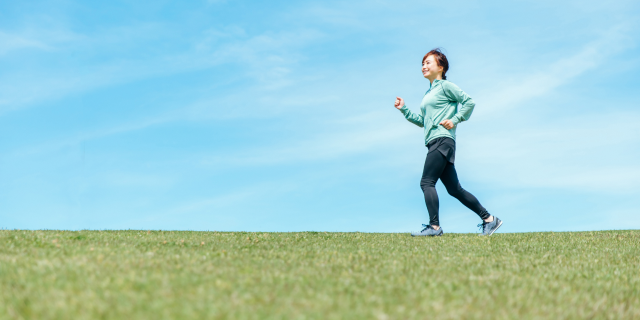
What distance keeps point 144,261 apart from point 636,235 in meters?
11.2

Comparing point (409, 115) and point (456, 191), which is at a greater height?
point (409, 115)

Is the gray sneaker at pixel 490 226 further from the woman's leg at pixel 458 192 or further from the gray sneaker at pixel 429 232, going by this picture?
the gray sneaker at pixel 429 232

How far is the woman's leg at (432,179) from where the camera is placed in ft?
35.6

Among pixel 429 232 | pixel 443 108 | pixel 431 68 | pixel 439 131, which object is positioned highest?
pixel 431 68

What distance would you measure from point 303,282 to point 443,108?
23.3 ft

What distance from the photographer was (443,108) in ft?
36.3

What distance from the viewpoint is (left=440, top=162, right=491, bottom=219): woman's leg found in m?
11.1

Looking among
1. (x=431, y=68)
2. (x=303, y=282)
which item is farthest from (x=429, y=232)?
(x=303, y=282)

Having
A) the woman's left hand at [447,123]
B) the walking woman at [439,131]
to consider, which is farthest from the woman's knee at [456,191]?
the woman's left hand at [447,123]

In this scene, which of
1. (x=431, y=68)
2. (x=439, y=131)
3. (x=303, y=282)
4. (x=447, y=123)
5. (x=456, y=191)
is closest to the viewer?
(x=303, y=282)

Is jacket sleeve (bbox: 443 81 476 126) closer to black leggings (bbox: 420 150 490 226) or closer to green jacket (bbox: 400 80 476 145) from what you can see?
green jacket (bbox: 400 80 476 145)

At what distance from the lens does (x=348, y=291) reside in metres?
4.60

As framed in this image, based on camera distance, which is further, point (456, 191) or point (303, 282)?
point (456, 191)

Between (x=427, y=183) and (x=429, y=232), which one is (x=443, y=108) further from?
(x=429, y=232)
